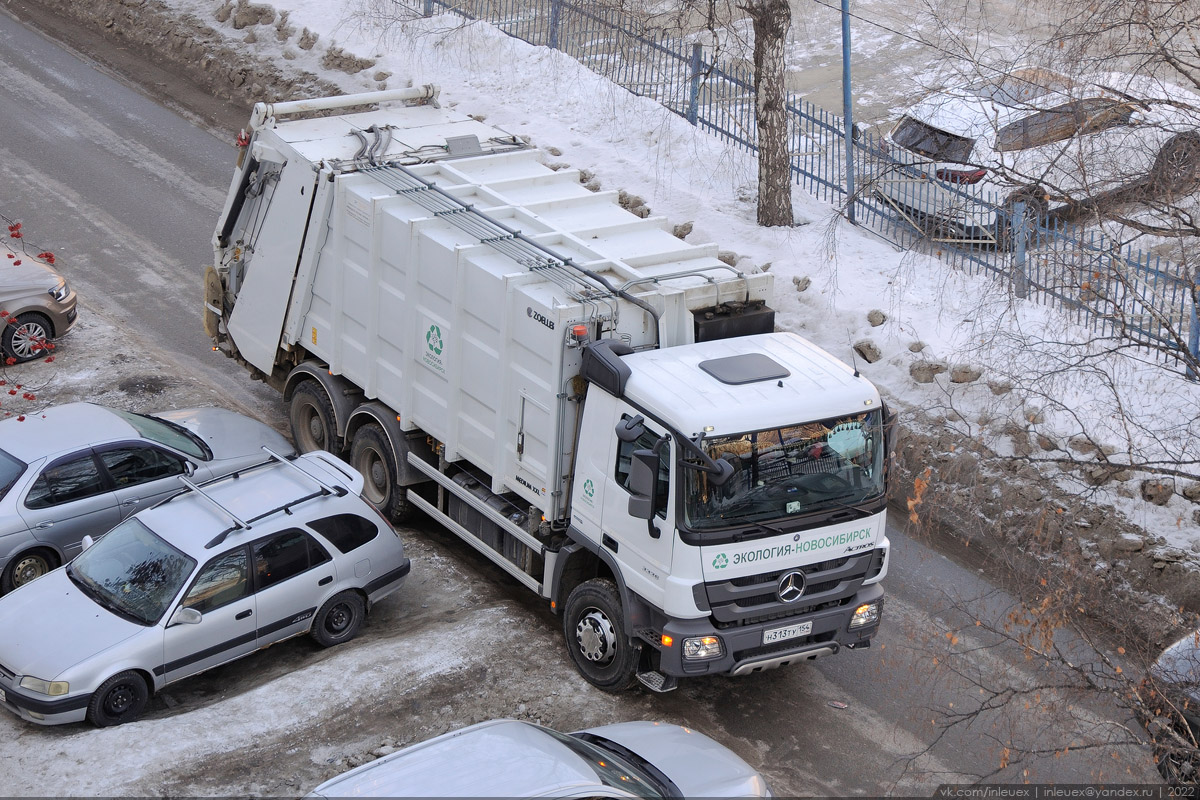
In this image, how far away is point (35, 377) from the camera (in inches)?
541

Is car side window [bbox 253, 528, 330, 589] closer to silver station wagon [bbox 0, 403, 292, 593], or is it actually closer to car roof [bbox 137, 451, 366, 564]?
car roof [bbox 137, 451, 366, 564]

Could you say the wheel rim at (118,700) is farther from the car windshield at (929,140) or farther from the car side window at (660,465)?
the car windshield at (929,140)

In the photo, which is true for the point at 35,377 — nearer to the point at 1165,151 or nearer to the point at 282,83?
the point at 282,83

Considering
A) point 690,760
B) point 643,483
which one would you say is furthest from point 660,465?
point 690,760

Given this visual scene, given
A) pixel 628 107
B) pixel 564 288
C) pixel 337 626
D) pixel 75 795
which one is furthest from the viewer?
pixel 628 107

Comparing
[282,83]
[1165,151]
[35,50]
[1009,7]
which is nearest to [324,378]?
[1165,151]

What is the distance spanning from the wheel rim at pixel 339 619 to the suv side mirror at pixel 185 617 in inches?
49.5

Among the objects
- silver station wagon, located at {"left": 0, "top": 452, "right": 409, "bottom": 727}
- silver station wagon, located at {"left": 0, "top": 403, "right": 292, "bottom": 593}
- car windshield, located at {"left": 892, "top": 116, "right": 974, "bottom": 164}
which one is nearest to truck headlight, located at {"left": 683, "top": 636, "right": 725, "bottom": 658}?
silver station wagon, located at {"left": 0, "top": 452, "right": 409, "bottom": 727}

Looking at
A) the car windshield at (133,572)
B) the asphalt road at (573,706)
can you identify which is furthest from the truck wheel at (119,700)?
the car windshield at (133,572)

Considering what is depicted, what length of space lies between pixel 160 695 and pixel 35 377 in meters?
5.76

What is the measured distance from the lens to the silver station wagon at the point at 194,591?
862 cm

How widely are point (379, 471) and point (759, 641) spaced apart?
14.9ft

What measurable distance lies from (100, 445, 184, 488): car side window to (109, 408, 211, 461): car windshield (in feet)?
0.43

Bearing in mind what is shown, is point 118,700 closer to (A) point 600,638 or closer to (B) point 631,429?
(A) point 600,638
